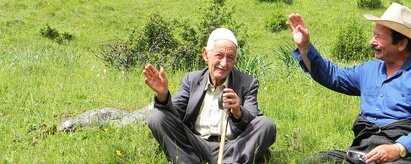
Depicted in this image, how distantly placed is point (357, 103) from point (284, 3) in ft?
57.7

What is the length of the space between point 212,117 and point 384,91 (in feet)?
4.20

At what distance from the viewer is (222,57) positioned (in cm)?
465

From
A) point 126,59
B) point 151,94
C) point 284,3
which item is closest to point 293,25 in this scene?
point 151,94

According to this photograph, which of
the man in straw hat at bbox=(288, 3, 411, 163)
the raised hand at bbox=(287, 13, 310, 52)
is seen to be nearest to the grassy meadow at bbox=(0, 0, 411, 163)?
the man in straw hat at bbox=(288, 3, 411, 163)

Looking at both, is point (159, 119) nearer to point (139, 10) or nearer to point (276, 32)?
point (276, 32)

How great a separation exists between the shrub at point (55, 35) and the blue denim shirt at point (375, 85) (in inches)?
654

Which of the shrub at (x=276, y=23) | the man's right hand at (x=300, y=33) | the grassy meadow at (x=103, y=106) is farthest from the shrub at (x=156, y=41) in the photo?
the shrub at (x=276, y=23)

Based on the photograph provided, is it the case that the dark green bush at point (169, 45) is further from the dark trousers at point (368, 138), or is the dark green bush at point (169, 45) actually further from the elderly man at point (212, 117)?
the dark trousers at point (368, 138)

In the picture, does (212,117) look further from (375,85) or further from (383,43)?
(383,43)

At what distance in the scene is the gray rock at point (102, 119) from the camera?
18.9 ft

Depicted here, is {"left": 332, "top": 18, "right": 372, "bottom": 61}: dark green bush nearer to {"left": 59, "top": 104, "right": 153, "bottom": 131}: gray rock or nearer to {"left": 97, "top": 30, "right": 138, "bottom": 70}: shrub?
{"left": 97, "top": 30, "right": 138, "bottom": 70}: shrub

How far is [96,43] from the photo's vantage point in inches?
795

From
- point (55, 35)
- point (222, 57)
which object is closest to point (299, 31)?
point (222, 57)

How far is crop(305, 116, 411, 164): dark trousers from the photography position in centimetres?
443
